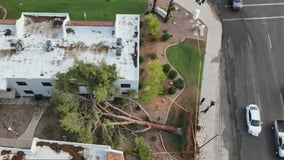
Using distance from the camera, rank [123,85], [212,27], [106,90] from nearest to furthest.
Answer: [106,90]
[123,85]
[212,27]

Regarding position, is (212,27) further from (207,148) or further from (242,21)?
(207,148)

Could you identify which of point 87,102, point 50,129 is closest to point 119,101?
point 87,102

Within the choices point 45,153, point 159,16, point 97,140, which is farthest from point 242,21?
point 45,153

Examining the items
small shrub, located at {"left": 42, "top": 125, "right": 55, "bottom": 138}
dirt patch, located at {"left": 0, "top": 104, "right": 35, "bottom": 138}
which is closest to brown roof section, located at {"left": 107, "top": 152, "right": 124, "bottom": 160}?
small shrub, located at {"left": 42, "top": 125, "right": 55, "bottom": 138}

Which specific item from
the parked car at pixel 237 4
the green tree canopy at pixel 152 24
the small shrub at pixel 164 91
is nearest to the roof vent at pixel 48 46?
the green tree canopy at pixel 152 24

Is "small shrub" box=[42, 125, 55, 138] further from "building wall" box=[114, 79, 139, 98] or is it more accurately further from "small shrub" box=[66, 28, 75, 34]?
"small shrub" box=[66, 28, 75, 34]

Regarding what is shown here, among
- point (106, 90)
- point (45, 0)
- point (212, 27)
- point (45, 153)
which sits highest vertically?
point (45, 0)
